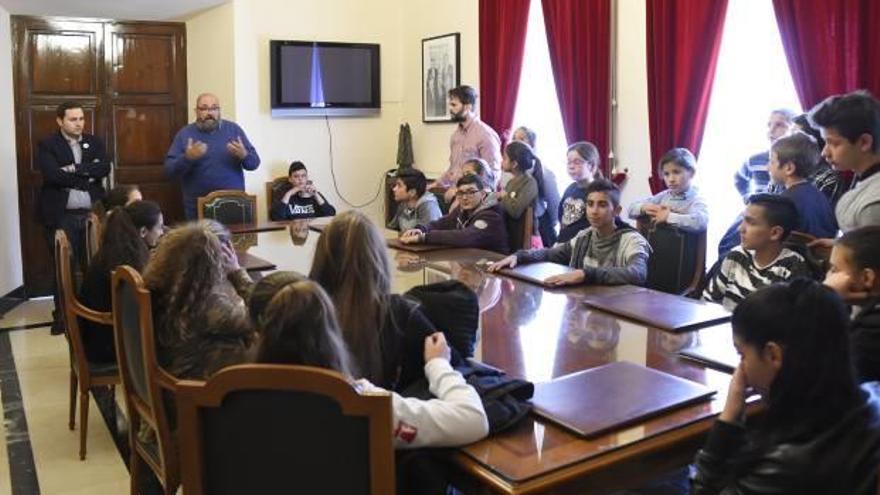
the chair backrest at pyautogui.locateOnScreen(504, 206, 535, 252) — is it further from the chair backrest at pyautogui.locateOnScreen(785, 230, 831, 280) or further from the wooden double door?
the wooden double door

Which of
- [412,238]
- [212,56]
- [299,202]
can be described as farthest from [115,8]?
[412,238]

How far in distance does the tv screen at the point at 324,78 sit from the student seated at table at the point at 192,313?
463 centimetres

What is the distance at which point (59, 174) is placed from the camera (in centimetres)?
533

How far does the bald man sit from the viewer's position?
577 cm

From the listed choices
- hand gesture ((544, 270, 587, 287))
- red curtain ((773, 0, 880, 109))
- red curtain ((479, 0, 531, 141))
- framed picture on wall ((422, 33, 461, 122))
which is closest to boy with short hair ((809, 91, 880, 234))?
hand gesture ((544, 270, 587, 287))

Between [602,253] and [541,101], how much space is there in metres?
2.99

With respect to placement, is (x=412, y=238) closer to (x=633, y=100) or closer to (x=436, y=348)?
(x=633, y=100)

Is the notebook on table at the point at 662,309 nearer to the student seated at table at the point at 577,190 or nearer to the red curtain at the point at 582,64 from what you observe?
the student seated at table at the point at 577,190

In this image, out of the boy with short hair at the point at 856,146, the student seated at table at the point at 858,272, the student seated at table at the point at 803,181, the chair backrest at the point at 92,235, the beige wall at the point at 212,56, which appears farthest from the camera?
the beige wall at the point at 212,56

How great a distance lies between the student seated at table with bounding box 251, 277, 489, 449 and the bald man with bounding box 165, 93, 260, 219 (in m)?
4.54

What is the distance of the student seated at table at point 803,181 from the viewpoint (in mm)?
3117

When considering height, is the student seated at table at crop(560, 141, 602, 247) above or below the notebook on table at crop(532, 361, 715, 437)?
above

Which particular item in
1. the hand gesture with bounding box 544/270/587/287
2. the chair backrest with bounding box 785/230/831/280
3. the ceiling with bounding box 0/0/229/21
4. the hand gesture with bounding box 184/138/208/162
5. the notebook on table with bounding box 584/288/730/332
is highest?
the ceiling with bounding box 0/0/229/21

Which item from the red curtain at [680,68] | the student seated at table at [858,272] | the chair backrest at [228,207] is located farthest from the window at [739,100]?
the chair backrest at [228,207]
